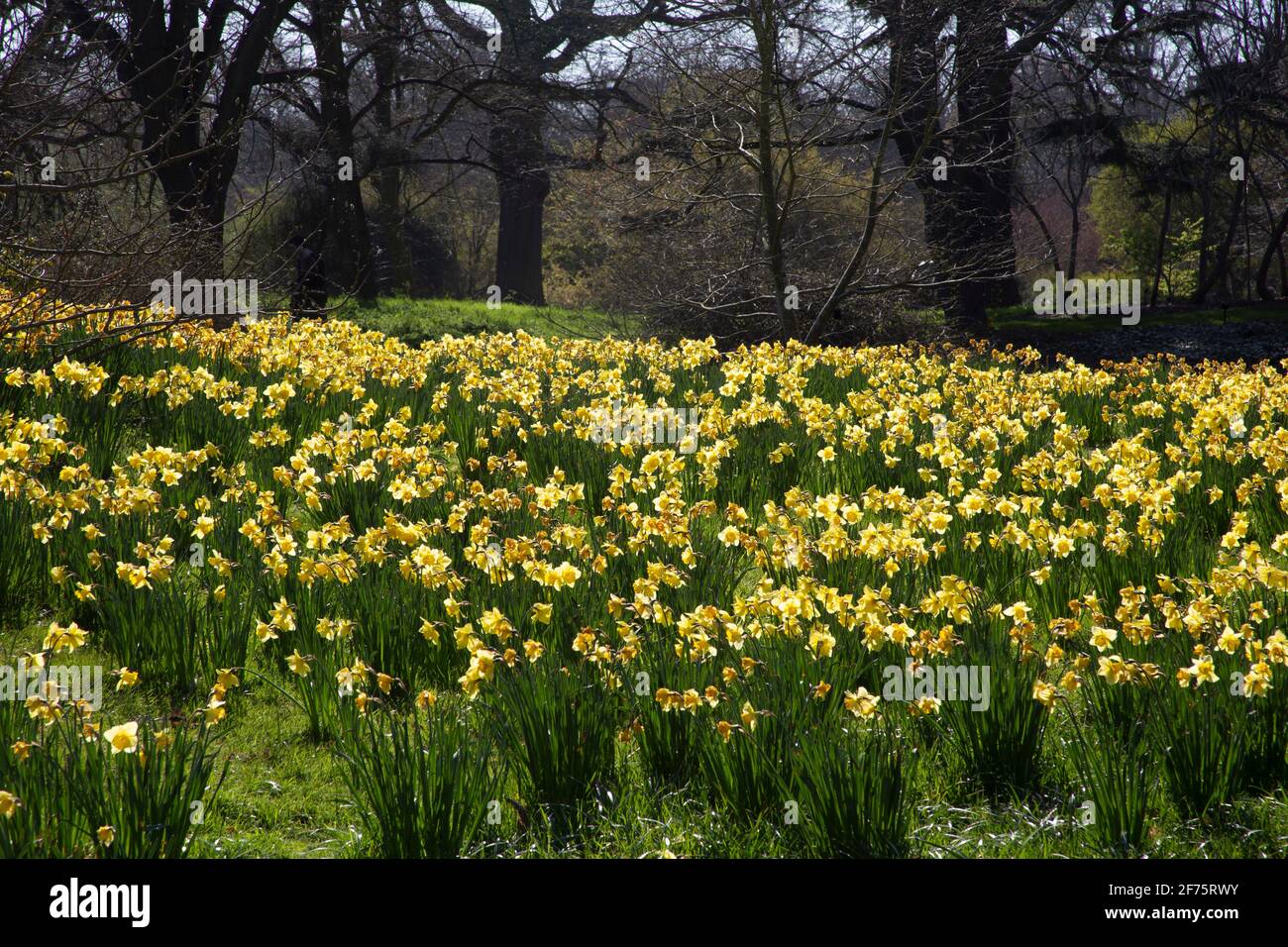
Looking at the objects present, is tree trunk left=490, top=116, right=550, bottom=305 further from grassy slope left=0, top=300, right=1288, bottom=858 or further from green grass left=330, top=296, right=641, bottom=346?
grassy slope left=0, top=300, right=1288, bottom=858

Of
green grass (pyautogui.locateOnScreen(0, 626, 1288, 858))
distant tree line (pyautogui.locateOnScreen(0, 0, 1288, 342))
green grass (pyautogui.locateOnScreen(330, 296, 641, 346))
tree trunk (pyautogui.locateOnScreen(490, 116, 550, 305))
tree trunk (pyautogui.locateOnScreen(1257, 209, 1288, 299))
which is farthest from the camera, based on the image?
tree trunk (pyautogui.locateOnScreen(490, 116, 550, 305))

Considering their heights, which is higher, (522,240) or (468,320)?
(522,240)

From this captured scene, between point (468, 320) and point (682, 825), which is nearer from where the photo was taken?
point (682, 825)

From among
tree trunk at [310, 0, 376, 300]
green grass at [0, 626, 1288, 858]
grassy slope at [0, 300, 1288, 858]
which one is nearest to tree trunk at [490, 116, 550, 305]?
tree trunk at [310, 0, 376, 300]

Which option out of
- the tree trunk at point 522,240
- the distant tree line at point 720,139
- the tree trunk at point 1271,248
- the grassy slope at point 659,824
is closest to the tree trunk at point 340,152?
the distant tree line at point 720,139

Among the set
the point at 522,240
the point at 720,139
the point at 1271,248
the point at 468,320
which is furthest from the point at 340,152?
the point at 1271,248

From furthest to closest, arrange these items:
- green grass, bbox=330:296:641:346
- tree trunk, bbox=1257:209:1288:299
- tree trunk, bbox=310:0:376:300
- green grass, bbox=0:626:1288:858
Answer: tree trunk, bbox=1257:209:1288:299 → tree trunk, bbox=310:0:376:300 → green grass, bbox=330:296:641:346 → green grass, bbox=0:626:1288:858

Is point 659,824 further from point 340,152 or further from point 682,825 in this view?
point 340,152

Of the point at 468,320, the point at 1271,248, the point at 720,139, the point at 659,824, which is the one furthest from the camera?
the point at 1271,248

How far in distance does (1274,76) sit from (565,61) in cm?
1387

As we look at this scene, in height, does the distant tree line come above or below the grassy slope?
above

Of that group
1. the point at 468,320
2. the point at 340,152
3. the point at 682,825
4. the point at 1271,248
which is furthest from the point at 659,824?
the point at 1271,248

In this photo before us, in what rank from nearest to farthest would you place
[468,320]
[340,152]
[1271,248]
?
[468,320] < [340,152] < [1271,248]

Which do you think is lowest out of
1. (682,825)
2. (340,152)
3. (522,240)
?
(682,825)
